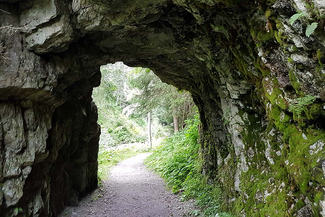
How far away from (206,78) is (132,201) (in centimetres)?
571

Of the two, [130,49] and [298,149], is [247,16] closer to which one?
[298,149]

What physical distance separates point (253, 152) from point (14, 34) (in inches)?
238

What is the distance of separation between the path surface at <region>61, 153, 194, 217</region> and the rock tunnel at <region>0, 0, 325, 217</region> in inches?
51.3

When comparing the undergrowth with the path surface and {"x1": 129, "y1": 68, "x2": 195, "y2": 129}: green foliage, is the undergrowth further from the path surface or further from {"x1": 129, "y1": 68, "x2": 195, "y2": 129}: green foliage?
{"x1": 129, "y1": 68, "x2": 195, "y2": 129}: green foliage

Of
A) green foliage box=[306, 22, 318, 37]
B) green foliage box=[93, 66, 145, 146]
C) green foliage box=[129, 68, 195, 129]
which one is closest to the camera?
green foliage box=[306, 22, 318, 37]

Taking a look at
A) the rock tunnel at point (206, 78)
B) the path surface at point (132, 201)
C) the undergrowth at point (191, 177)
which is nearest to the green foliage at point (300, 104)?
the rock tunnel at point (206, 78)

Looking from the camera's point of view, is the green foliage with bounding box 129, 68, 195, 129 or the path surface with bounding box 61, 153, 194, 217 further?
the green foliage with bounding box 129, 68, 195, 129

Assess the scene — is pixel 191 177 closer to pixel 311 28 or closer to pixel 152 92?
pixel 152 92

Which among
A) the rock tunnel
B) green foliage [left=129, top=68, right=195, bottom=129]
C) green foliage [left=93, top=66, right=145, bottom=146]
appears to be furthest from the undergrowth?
green foliage [left=93, top=66, right=145, bottom=146]

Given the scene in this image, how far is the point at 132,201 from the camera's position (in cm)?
979

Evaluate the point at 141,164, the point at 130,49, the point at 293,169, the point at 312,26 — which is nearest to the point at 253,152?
the point at 293,169

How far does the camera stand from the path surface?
838cm

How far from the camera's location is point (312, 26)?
260 centimetres

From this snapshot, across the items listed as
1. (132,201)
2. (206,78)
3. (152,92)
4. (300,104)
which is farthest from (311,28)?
(152,92)
